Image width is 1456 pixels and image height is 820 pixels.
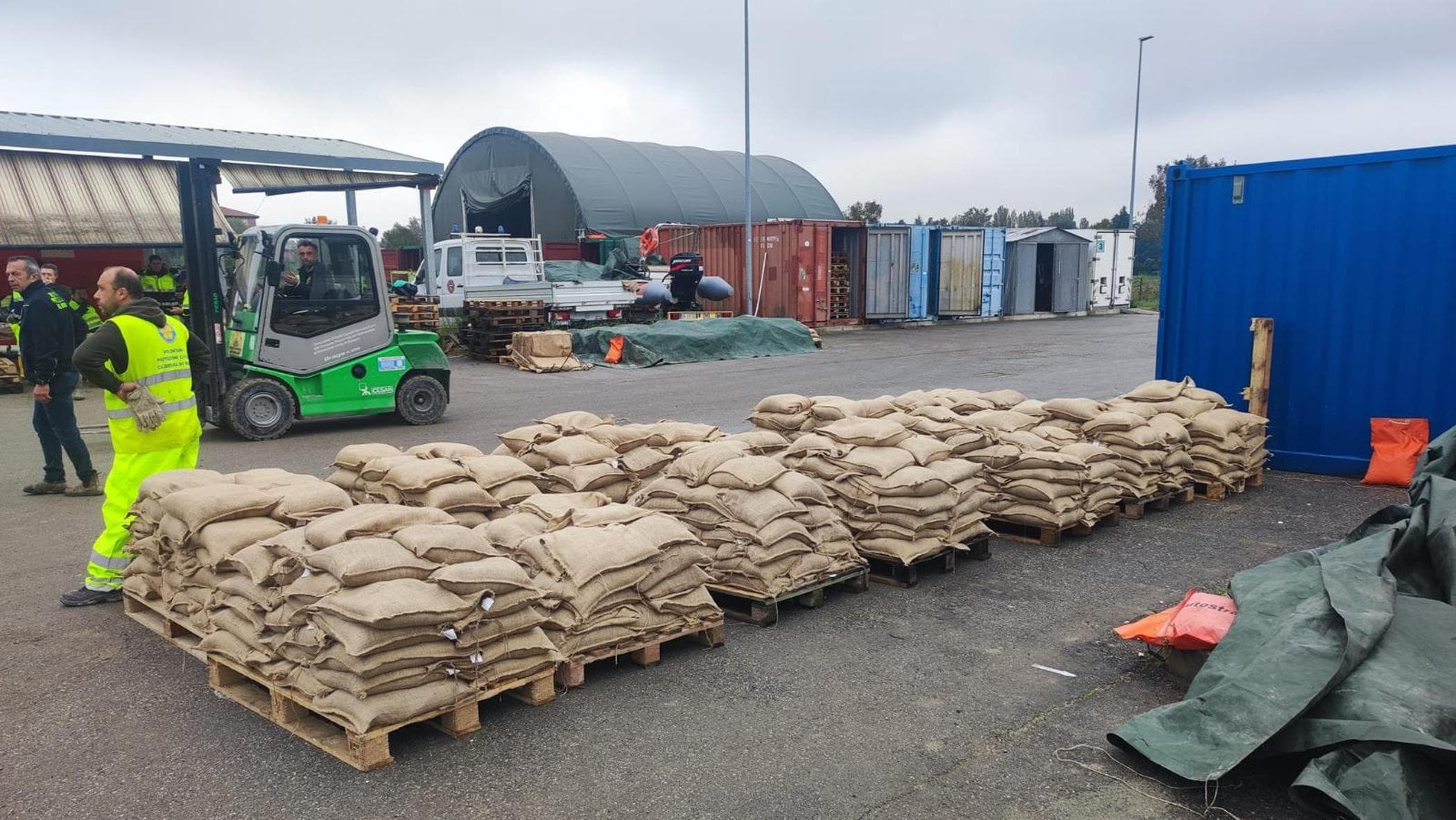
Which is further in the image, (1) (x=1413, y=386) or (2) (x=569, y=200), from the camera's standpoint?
(2) (x=569, y=200)

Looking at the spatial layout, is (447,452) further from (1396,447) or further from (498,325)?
(498,325)

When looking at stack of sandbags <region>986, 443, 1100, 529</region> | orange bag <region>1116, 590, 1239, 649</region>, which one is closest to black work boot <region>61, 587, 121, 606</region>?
stack of sandbags <region>986, 443, 1100, 529</region>

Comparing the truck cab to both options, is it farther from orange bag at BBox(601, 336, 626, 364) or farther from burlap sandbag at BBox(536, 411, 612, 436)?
burlap sandbag at BBox(536, 411, 612, 436)

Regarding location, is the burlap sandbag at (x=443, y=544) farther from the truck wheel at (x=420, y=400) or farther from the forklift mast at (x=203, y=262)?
the truck wheel at (x=420, y=400)

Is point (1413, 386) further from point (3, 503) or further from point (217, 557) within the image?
point (3, 503)

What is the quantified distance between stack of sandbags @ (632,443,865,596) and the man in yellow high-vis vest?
9.63 ft

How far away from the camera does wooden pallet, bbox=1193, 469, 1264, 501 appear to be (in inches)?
328

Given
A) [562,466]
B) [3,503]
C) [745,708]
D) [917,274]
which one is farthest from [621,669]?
[917,274]

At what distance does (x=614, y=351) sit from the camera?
19359 mm

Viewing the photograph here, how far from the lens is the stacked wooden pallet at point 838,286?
26812 millimetres

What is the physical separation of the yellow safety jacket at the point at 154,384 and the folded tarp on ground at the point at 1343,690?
5.58m

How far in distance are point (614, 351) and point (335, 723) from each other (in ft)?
51.3

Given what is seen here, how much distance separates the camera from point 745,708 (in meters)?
4.45

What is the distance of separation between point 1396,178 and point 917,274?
1950 centimetres
